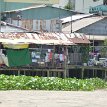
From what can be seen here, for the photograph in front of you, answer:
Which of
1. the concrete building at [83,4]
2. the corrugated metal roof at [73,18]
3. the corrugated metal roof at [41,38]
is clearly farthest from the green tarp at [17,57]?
the concrete building at [83,4]

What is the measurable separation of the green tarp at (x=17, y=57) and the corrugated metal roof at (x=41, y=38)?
0.66 meters

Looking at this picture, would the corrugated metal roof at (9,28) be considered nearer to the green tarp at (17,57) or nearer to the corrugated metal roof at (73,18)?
the green tarp at (17,57)

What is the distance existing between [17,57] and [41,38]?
6.95 ft

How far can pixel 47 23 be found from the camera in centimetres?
3703

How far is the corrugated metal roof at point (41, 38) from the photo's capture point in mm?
31078

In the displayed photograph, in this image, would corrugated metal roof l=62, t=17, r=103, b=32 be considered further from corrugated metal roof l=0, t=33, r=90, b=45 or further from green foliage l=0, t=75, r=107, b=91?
green foliage l=0, t=75, r=107, b=91

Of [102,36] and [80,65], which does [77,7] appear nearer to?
[102,36]

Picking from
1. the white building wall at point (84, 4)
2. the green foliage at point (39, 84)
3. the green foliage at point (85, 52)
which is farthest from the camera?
the white building wall at point (84, 4)

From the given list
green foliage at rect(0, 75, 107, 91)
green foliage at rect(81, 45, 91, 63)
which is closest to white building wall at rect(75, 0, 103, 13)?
green foliage at rect(81, 45, 91, 63)

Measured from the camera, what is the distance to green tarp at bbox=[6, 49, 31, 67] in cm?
3080

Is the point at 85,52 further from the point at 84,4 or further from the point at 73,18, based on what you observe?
the point at 84,4

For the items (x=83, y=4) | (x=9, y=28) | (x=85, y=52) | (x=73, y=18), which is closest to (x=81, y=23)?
(x=73, y=18)

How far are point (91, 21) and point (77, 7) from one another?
13116 millimetres

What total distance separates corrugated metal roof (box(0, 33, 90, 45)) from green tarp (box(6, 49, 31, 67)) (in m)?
0.66
